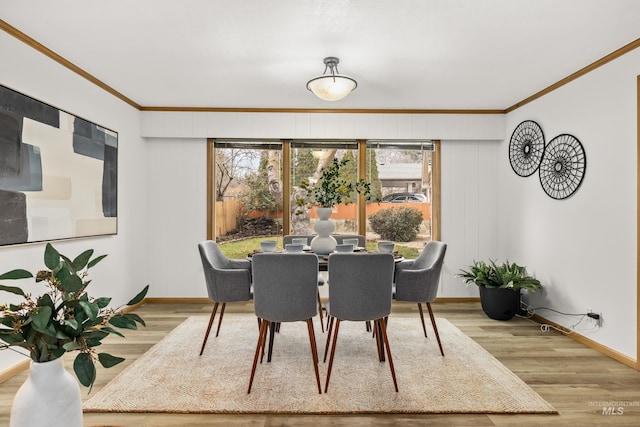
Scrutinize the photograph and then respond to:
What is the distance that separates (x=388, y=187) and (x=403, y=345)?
7.34 feet

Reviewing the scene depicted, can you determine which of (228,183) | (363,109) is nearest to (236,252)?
(228,183)

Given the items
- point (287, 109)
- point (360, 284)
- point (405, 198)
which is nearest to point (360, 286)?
point (360, 284)

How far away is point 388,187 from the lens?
4.87 m

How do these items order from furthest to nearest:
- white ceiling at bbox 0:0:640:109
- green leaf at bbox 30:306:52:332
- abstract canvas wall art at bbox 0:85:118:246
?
abstract canvas wall art at bbox 0:85:118:246 → white ceiling at bbox 0:0:640:109 → green leaf at bbox 30:306:52:332

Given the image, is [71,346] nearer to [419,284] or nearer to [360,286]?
[360,286]

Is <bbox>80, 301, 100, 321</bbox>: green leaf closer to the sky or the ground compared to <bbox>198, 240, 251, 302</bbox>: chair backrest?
closer to the sky

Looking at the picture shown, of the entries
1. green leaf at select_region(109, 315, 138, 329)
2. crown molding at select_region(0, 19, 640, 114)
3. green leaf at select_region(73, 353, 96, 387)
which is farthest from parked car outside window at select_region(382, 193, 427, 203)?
green leaf at select_region(73, 353, 96, 387)

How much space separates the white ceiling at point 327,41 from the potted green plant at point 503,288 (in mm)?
1957

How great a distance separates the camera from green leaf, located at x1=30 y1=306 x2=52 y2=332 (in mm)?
923

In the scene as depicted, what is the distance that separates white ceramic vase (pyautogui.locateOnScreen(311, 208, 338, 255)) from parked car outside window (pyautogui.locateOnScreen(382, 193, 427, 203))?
1.86 m

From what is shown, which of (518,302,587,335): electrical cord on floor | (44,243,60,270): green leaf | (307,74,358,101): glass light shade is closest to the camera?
(44,243,60,270): green leaf

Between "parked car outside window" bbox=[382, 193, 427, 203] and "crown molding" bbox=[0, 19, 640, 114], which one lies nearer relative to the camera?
"crown molding" bbox=[0, 19, 640, 114]

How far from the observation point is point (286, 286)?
2393 millimetres

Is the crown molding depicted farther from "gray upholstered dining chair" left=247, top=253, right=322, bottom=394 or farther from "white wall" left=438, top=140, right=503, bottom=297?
"gray upholstered dining chair" left=247, top=253, right=322, bottom=394
